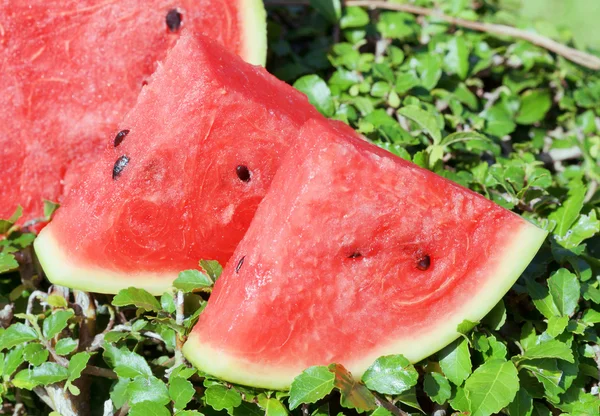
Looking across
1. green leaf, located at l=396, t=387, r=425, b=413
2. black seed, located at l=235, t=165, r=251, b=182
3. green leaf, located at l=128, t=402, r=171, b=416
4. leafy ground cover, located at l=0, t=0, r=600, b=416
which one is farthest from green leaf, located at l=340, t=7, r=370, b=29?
green leaf, located at l=128, t=402, r=171, b=416

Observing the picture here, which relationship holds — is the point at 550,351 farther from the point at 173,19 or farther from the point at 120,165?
the point at 173,19

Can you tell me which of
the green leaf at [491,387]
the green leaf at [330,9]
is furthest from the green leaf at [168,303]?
the green leaf at [330,9]

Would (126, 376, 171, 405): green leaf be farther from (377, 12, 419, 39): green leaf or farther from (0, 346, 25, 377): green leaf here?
(377, 12, 419, 39): green leaf

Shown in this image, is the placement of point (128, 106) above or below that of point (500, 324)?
above

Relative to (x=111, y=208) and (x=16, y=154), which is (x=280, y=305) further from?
(x=16, y=154)

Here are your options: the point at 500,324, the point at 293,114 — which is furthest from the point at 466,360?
the point at 293,114
